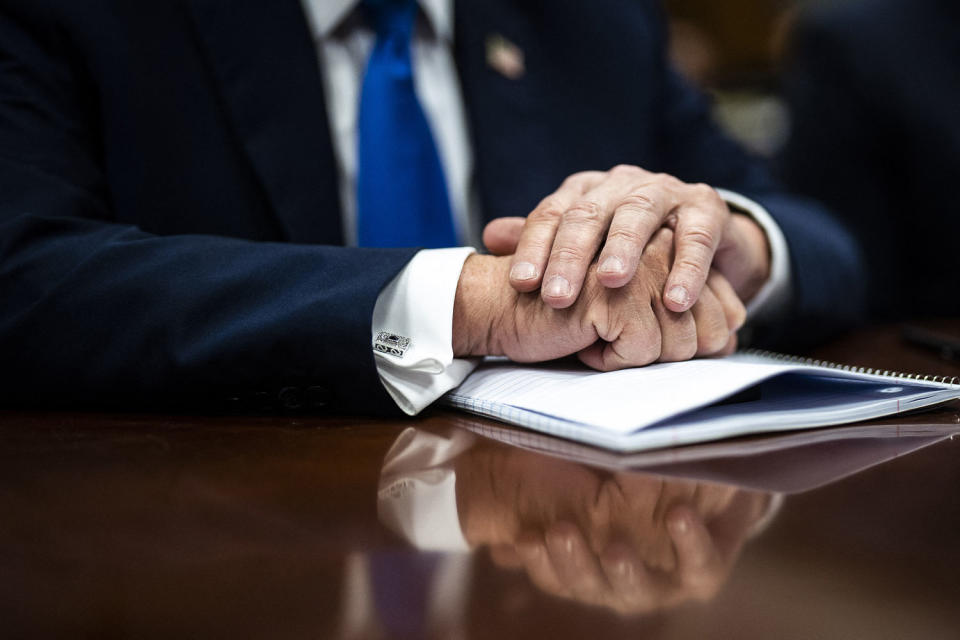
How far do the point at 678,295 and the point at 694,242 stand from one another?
0.07 m

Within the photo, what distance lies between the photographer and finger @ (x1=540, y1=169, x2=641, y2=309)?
61 cm

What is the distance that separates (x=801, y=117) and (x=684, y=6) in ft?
5.51

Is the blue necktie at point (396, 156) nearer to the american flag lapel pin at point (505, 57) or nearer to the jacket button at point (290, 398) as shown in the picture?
the american flag lapel pin at point (505, 57)

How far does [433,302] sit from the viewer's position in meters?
0.63

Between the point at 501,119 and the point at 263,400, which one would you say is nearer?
the point at 263,400

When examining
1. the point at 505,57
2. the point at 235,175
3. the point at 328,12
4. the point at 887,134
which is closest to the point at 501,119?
the point at 505,57

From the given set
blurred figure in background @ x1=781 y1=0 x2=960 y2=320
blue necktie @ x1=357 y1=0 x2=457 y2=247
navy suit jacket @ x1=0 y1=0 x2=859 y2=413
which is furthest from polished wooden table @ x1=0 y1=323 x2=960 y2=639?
blurred figure in background @ x1=781 y1=0 x2=960 y2=320

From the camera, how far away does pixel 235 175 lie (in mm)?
923

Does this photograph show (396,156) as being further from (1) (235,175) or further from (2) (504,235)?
(2) (504,235)

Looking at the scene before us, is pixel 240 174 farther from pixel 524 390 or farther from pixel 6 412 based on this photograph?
pixel 524 390

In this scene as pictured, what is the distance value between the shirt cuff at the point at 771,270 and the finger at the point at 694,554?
1.84 ft

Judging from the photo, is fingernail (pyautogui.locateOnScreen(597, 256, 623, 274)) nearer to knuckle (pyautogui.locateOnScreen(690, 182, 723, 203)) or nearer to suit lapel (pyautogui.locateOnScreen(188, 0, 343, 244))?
knuckle (pyautogui.locateOnScreen(690, 182, 723, 203))

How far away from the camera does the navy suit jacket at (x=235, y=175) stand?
24.5 inches

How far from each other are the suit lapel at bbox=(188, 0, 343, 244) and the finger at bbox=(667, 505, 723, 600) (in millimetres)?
653
